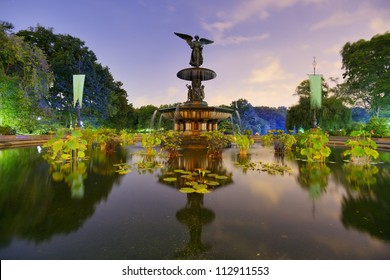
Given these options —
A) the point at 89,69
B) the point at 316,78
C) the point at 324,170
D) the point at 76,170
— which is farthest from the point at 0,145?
the point at 316,78

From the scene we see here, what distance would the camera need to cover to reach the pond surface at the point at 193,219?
2082mm

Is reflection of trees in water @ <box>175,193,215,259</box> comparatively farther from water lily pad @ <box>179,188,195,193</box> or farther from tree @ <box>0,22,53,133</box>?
tree @ <box>0,22,53,133</box>

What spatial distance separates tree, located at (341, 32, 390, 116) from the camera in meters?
20.1

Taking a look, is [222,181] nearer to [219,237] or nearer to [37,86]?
[219,237]

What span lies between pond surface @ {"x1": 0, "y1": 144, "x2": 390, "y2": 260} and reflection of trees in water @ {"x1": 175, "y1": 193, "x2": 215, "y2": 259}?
0.01 m

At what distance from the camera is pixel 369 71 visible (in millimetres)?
22141

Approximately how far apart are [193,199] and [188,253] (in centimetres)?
166

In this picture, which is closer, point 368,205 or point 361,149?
point 368,205

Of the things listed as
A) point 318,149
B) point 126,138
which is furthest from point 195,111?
point 318,149

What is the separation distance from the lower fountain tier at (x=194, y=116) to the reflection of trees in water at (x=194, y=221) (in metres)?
11.1

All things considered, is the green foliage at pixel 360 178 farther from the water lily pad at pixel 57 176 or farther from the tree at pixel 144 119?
the tree at pixel 144 119

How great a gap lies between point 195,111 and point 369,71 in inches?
876

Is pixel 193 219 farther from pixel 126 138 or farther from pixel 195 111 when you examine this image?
pixel 126 138

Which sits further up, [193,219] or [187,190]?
[187,190]
